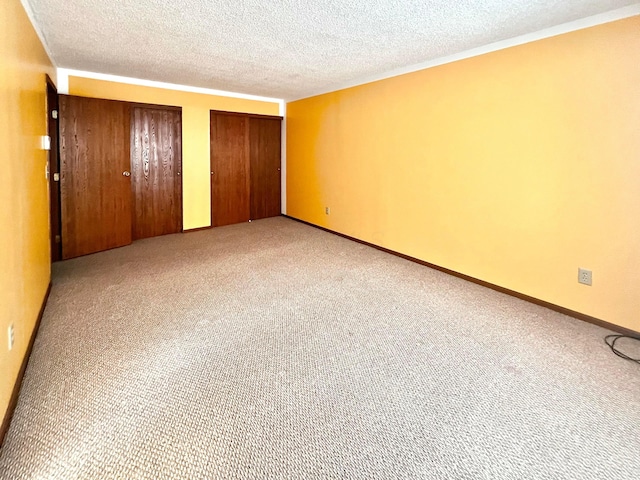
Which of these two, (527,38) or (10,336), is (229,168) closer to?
(527,38)

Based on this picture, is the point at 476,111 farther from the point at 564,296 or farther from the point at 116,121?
the point at 116,121

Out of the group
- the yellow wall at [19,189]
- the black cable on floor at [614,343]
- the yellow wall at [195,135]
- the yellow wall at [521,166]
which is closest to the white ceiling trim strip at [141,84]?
the yellow wall at [195,135]

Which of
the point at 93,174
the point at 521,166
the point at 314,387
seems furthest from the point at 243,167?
the point at 314,387

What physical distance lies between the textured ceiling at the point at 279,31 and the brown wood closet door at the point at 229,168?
1651 millimetres

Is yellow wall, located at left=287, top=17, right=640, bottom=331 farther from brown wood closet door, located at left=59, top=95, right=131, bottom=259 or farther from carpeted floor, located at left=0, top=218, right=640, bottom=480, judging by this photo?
brown wood closet door, located at left=59, top=95, right=131, bottom=259

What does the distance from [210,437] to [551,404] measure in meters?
1.81

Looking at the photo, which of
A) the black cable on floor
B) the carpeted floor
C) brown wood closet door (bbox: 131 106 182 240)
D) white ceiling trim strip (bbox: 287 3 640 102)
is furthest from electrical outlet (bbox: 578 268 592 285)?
brown wood closet door (bbox: 131 106 182 240)

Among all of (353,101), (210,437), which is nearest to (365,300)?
(210,437)

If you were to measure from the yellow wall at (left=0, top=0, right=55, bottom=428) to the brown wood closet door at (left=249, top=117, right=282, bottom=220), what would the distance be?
3810 millimetres

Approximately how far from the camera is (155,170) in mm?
5500

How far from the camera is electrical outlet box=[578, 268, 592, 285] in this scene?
2.92m

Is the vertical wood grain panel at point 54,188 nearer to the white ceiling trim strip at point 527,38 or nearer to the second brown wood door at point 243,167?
the second brown wood door at point 243,167

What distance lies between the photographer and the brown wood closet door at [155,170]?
17.4ft

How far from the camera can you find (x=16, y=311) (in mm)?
2000
